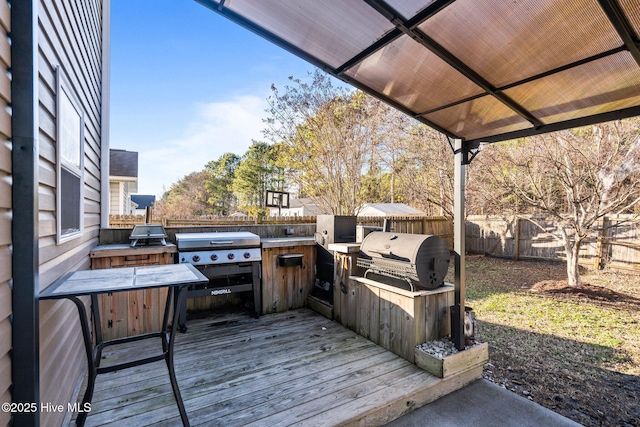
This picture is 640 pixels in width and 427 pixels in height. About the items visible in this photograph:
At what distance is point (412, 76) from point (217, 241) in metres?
2.66

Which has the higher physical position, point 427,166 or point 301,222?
point 427,166

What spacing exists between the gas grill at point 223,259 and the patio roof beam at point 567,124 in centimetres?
272

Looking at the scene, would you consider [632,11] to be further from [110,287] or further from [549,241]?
[549,241]

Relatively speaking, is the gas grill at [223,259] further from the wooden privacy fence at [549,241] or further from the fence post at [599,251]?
the fence post at [599,251]

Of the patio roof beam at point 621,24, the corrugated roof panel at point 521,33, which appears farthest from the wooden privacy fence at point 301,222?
the patio roof beam at point 621,24

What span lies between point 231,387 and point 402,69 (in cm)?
277

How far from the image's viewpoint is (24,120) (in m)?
1.21

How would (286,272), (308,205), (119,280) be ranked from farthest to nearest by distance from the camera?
(308,205) → (286,272) → (119,280)

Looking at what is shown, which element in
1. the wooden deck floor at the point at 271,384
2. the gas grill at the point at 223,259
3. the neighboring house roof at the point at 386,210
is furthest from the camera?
the neighboring house roof at the point at 386,210

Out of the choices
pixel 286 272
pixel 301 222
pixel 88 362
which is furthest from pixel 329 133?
pixel 88 362

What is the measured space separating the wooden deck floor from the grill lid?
0.97 metres

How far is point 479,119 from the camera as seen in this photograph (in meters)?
2.57

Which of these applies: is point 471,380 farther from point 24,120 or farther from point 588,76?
point 24,120

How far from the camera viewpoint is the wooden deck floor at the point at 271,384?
6.53 feet
